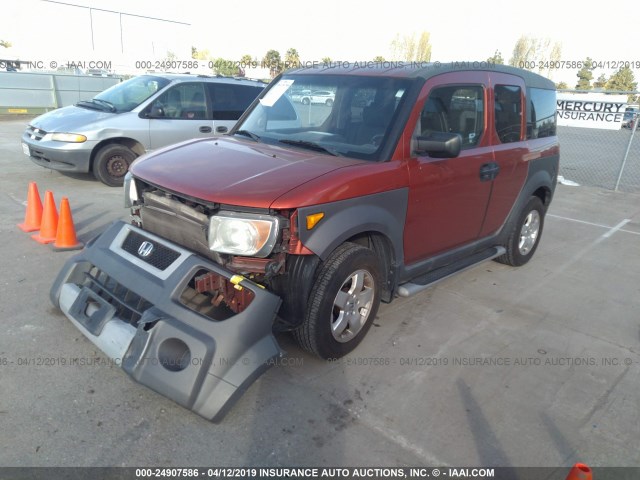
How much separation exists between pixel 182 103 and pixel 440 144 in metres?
5.96

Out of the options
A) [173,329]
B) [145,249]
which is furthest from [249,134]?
[173,329]

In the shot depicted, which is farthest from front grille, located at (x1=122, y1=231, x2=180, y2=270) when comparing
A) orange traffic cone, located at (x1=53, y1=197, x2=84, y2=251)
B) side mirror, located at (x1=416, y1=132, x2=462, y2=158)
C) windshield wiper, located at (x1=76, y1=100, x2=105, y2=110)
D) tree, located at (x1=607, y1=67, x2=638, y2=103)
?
tree, located at (x1=607, y1=67, x2=638, y2=103)

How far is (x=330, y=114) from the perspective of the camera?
152 inches

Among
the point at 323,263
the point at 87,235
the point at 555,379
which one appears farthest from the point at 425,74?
the point at 87,235

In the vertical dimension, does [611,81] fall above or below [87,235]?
above

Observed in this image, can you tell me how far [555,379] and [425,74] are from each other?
2.47 metres

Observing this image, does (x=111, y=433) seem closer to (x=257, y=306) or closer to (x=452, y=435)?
(x=257, y=306)

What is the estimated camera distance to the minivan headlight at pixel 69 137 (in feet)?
24.1

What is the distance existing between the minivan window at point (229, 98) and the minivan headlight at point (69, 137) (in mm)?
2144

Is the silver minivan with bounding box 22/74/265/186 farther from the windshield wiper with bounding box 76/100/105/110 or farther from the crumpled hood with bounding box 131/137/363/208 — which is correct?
the crumpled hood with bounding box 131/137/363/208

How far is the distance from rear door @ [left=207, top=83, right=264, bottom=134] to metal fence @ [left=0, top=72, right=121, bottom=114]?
13.2 m

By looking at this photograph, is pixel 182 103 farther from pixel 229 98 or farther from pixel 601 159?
pixel 601 159

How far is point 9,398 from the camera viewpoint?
2875 millimetres

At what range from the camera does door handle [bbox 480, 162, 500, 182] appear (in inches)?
166
